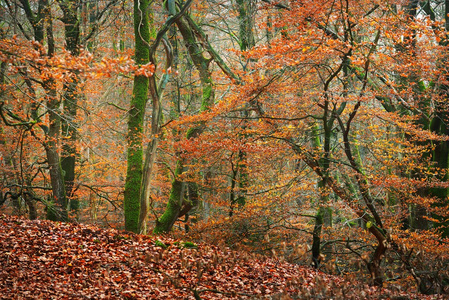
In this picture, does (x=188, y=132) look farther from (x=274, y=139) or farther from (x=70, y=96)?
(x=70, y=96)

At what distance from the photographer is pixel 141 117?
35.7ft

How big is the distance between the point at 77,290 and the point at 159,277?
4.36 feet

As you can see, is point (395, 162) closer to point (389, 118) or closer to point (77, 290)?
point (389, 118)

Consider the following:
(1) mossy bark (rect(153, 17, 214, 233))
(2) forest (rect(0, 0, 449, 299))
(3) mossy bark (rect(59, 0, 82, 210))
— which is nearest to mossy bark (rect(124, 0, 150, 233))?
(2) forest (rect(0, 0, 449, 299))

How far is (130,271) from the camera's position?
21.7ft

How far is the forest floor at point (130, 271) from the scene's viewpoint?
5.56 m

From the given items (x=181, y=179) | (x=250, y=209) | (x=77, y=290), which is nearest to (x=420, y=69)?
(x=250, y=209)

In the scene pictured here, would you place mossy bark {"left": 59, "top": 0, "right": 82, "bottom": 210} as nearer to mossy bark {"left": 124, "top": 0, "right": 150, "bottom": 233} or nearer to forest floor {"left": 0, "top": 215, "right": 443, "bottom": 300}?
mossy bark {"left": 124, "top": 0, "right": 150, "bottom": 233}

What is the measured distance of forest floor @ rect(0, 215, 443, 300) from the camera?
556cm

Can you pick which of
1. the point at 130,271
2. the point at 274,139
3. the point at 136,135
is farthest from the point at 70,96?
the point at 130,271

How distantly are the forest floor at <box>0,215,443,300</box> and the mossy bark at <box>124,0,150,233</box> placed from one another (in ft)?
6.09

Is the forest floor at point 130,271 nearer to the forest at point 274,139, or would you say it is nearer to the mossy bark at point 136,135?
the forest at point 274,139

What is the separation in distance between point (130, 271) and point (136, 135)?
15.3ft

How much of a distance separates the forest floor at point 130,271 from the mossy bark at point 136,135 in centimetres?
186
